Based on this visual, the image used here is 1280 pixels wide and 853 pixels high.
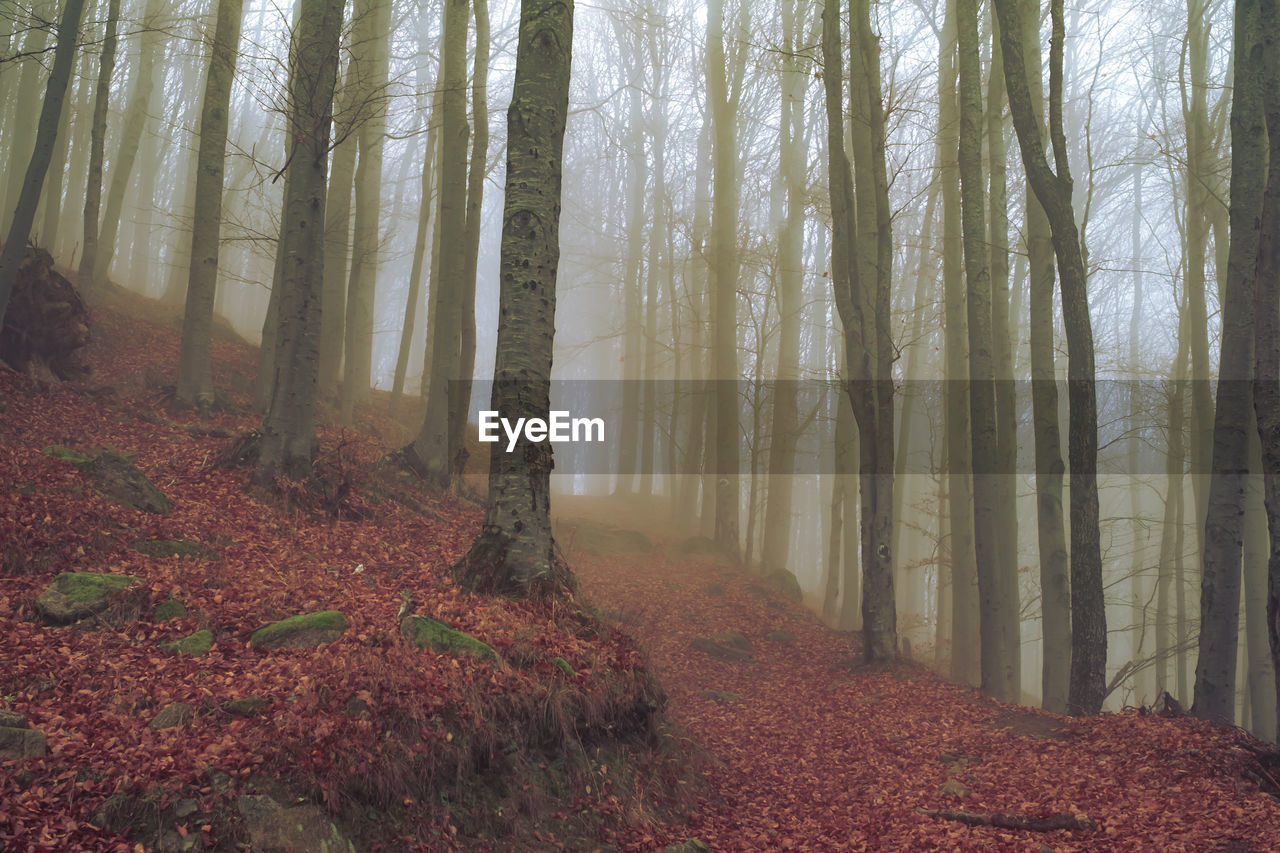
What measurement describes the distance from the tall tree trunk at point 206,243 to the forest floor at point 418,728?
5.35ft

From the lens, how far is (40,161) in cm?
911

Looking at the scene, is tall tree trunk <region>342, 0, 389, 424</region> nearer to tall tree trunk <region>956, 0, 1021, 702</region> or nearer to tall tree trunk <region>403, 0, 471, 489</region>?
tall tree trunk <region>403, 0, 471, 489</region>

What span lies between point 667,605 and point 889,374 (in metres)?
5.73

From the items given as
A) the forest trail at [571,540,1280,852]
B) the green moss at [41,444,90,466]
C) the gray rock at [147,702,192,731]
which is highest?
the green moss at [41,444,90,466]

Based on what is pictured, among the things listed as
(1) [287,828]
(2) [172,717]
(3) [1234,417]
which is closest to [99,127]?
(2) [172,717]

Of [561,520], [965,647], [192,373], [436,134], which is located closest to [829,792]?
[965,647]

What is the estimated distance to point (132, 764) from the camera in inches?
143

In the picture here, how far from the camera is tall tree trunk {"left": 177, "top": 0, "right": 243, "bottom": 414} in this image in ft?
36.4

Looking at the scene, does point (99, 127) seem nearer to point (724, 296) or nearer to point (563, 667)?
point (724, 296)

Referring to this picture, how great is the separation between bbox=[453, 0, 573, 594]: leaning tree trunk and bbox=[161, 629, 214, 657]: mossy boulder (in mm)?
1978

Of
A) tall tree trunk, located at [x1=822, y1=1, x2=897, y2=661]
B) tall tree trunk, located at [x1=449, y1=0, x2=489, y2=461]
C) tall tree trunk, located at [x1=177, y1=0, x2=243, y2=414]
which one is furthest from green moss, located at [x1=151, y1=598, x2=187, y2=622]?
tall tree trunk, located at [x1=822, y1=1, x2=897, y2=661]

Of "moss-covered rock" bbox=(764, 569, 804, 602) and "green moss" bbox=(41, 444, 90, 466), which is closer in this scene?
"green moss" bbox=(41, 444, 90, 466)

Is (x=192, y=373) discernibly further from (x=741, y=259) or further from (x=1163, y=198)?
(x=1163, y=198)

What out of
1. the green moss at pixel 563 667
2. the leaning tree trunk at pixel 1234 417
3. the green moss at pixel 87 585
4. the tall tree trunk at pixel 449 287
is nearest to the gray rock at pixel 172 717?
the green moss at pixel 87 585
